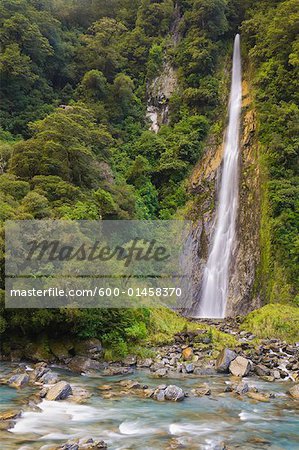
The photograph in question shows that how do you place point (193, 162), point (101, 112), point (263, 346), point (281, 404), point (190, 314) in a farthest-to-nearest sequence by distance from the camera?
point (101, 112), point (193, 162), point (190, 314), point (263, 346), point (281, 404)

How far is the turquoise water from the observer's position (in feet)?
24.8

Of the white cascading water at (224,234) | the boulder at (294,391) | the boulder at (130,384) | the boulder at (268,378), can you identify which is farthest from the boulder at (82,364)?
the white cascading water at (224,234)

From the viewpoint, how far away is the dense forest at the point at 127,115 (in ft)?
59.6

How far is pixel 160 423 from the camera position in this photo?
8539mm

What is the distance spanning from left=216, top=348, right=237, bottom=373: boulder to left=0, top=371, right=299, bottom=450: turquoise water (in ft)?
7.38

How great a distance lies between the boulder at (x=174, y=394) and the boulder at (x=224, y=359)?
2888 mm

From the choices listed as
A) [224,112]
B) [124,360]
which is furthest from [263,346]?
[224,112]

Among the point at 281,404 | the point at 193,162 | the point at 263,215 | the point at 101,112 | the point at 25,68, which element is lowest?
the point at 281,404

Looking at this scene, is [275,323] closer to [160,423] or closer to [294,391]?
[294,391]

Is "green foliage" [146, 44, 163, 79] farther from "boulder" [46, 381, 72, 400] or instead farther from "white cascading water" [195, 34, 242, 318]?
"boulder" [46, 381, 72, 400]

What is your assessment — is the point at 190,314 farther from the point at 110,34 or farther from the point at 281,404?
the point at 110,34

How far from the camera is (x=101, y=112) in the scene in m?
31.6

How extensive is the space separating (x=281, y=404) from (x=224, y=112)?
25.0 m

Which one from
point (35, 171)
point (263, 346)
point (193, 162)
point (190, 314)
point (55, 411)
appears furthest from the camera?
point (193, 162)
